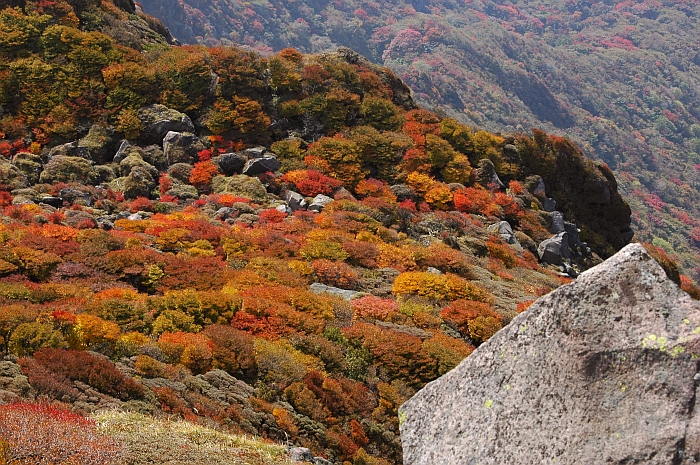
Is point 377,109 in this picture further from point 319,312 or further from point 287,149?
point 319,312

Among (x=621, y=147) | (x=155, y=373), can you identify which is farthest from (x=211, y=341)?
(x=621, y=147)

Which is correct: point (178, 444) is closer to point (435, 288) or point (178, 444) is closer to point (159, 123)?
point (435, 288)

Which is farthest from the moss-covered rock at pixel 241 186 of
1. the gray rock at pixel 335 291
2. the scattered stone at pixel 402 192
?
the gray rock at pixel 335 291

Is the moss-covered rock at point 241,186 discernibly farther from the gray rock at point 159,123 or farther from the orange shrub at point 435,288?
the orange shrub at point 435,288

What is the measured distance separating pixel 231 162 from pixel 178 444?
69.6 feet

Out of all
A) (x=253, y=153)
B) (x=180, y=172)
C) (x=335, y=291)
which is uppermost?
(x=335, y=291)

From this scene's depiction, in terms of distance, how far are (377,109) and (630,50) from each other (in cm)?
17581

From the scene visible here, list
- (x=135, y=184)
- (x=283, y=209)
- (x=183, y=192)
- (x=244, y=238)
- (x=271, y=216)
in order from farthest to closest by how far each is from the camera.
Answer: (x=183, y=192) → (x=135, y=184) → (x=283, y=209) → (x=271, y=216) → (x=244, y=238)

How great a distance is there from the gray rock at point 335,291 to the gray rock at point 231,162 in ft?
42.0

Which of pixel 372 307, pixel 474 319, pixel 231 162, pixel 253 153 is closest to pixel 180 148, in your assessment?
pixel 231 162

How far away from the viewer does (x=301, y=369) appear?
10297mm

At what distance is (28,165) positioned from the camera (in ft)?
77.5

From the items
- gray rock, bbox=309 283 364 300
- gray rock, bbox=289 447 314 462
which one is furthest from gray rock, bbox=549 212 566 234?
gray rock, bbox=289 447 314 462

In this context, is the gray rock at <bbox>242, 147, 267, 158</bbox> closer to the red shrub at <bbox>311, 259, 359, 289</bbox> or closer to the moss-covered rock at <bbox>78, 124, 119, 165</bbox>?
the moss-covered rock at <bbox>78, 124, 119, 165</bbox>
